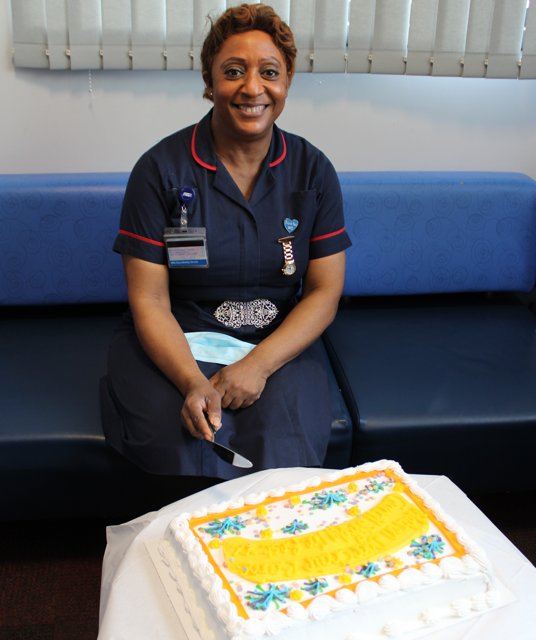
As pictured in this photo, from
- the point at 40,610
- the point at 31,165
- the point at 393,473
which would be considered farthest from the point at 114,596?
the point at 31,165

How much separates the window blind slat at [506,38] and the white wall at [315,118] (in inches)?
4.3

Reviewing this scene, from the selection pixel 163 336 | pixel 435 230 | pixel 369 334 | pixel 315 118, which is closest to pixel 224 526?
pixel 163 336

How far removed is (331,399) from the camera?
147 centimetres

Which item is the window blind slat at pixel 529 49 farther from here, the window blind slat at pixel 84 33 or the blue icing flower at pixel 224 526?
the blue icing flower at pixel 224 526

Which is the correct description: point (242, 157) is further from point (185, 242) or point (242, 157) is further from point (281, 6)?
point (281, 6)

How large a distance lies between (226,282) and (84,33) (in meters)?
1.07

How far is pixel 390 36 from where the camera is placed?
197 centimetres

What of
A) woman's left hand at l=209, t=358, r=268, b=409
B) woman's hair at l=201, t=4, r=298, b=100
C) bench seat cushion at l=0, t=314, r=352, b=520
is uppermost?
woman's hair at l=201, t=4, r=298, b=100

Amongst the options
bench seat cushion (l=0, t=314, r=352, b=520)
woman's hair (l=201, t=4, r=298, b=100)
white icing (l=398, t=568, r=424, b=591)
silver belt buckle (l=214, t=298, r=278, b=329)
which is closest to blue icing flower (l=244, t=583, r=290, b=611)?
white icing (l=398, t=568, r=424, b=591)

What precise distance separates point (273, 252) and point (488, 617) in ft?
2.98

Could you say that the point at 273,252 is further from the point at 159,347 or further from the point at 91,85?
the point at 91,85

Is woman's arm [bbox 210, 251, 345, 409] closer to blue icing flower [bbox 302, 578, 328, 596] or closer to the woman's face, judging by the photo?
the woman's face

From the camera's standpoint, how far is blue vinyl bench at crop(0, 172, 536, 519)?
1383 millimetres

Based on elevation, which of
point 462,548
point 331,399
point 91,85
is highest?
point 91,85
